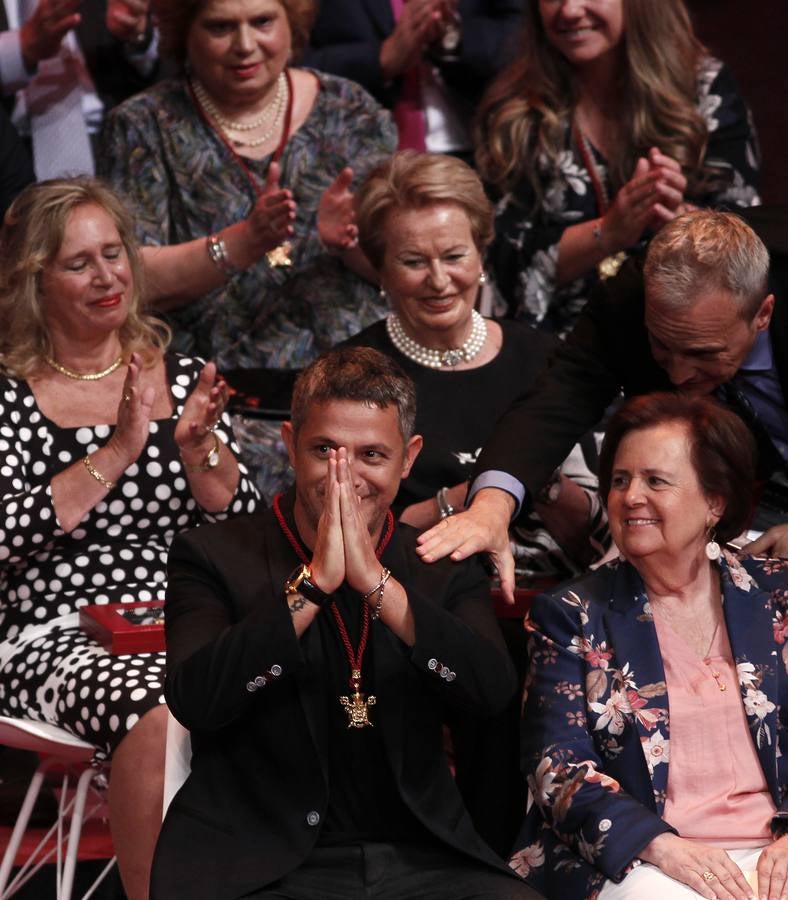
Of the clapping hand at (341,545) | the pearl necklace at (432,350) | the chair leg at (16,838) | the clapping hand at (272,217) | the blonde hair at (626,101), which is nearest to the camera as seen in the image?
the clapping hand at (341,545)

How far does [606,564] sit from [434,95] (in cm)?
238

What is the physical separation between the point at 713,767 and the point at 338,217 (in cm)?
195

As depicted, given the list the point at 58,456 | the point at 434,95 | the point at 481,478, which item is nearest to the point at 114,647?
the point at 58,456

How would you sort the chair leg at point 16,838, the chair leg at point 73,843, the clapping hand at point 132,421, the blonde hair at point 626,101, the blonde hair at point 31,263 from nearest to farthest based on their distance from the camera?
the chair leg at point 73,843 → the chair leg at point 16,838 → the clapping hand at point 132,421 → the blonde hair at point 31,263 → the blonde hair at point 626,101

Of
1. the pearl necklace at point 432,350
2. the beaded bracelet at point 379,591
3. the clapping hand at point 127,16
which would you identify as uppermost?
the clapping hand at point 127,16

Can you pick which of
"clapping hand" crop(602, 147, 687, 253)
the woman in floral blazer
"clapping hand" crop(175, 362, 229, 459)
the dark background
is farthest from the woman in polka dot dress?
the dark background

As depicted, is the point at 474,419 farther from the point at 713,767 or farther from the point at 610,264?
the point at 713,767

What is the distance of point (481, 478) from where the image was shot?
3.03 m

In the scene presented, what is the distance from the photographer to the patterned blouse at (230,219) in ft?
13.9

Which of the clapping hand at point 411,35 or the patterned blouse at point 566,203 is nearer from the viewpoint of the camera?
the patterned blouse at point 566,203

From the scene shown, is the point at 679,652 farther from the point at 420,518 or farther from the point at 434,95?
the point at 434,95

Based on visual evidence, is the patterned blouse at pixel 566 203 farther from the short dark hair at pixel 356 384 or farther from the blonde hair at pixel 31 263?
the short dark hair at pixel 356 384

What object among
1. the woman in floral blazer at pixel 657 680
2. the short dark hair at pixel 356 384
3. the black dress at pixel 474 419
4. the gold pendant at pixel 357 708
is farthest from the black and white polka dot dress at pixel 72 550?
the woman in floral blazer at pixel 657 680

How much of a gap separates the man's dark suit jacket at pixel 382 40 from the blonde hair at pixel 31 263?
1.35 m
